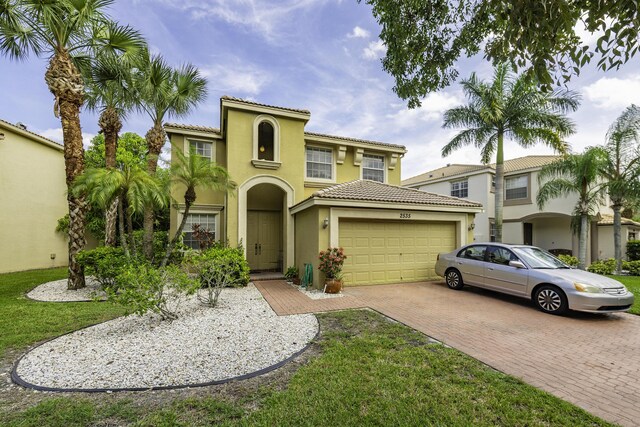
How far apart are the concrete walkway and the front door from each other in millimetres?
4447

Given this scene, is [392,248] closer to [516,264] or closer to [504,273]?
[504,273]

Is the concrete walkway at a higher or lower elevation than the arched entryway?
lower

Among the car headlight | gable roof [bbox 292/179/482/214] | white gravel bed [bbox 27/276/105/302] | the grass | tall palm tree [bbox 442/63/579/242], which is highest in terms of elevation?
tall palm tree [bbox 442/63/579/242]

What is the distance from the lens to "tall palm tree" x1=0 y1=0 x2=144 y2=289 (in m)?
8.18

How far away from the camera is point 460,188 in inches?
915

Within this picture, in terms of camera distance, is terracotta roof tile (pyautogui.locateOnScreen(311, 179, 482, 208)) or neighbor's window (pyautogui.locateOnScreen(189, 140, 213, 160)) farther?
neighbor's window (pyautogui.locateOnScreen(189, 140, 213, 160))

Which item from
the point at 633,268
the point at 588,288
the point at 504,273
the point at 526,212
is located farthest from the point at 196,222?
the point at 633,268

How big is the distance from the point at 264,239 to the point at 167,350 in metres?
9.03

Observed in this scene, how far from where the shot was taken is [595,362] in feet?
14.2

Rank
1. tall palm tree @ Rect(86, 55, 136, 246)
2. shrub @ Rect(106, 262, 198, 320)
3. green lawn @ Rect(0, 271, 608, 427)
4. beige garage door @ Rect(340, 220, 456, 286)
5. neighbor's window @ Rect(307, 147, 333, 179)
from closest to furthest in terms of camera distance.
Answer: green lawn @ Rect(0, 271, 608, 427)
shrub @ Rect(106, 262, 198, 320)
beige garage door @ Rect(340, 220, 456, 286)
tall palm tree @ Rect(86, 55, 136, 246)
neighbor's window @ Rect(307, 147, 333, 179)

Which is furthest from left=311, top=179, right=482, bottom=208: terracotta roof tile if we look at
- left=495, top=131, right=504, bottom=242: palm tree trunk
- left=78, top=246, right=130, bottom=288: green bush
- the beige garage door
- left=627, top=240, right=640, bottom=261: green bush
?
left=627, top=240, right=640, bottom=261: green bush

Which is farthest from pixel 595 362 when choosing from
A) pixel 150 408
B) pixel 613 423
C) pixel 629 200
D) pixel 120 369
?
pixel 629 200

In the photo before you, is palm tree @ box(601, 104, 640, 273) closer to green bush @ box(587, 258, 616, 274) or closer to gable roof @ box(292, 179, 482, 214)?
green bush @ box(587, 258, 616, 274)

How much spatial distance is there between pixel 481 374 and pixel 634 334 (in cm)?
421
